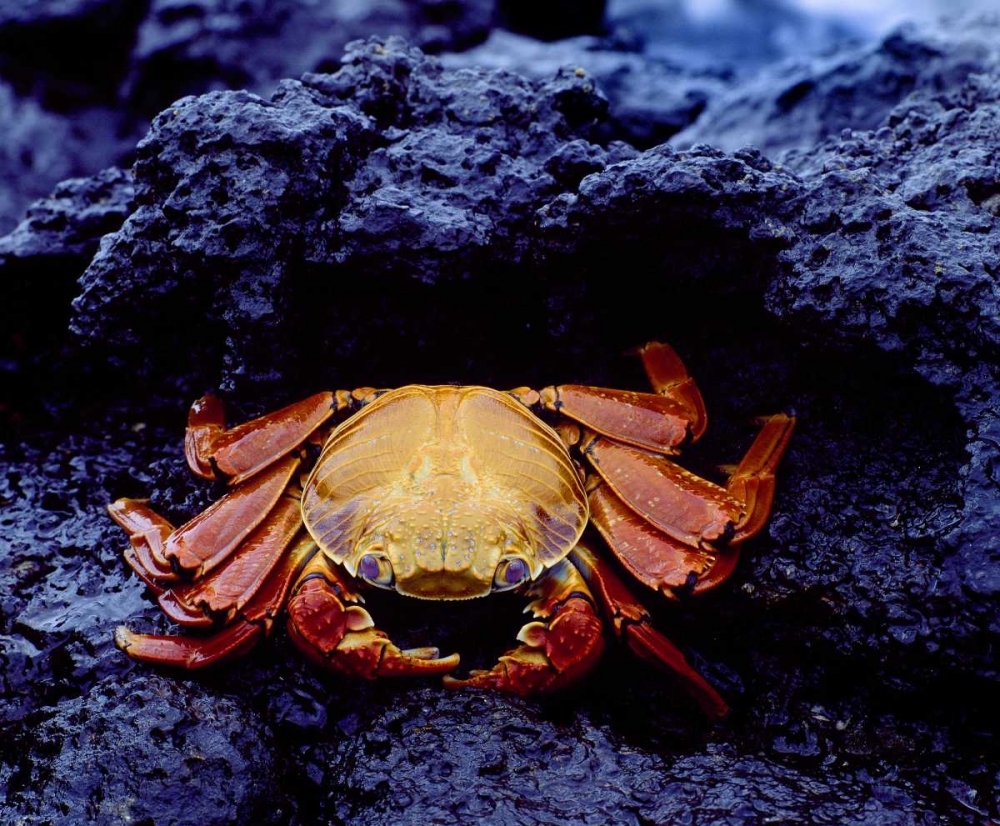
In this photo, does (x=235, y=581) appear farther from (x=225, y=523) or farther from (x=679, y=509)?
(x=679, y=509)

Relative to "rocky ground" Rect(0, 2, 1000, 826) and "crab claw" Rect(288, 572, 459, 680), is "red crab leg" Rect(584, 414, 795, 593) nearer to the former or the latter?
"rocky ground" Rect(0, 2, 1000, 826)

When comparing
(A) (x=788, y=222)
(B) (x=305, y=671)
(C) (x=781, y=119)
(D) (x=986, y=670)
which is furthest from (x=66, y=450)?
(C) (x=781, y=119)

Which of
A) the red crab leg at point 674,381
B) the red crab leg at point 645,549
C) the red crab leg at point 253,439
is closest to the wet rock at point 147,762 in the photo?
the red crab leg at point 253,439

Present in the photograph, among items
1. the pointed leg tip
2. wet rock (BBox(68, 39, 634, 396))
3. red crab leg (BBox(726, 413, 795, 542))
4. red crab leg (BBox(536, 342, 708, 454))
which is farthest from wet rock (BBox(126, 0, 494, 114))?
red crab leg (BBox(726, 413, 795, 542))

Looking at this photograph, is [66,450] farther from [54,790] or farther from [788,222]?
[788,222]

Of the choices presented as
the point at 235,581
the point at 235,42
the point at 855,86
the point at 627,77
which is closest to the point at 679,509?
the point at 235,581
